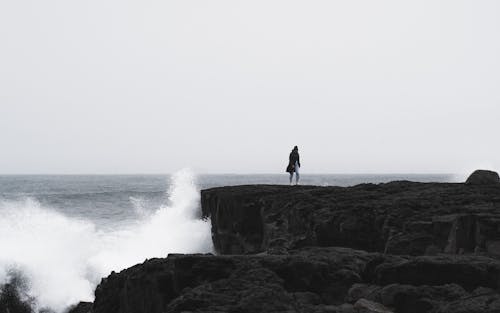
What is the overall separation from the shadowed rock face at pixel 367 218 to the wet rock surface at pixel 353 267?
16mm

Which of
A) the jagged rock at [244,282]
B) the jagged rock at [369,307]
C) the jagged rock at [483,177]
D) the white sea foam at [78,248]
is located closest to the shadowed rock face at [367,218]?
the jagged rock at [483,177]

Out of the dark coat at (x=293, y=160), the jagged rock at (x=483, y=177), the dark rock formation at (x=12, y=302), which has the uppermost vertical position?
the dark coat at (x=293, y=160)

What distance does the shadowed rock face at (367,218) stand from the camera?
23.9 feet

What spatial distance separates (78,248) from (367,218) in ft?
48.2

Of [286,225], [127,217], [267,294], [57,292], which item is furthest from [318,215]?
[127,217]

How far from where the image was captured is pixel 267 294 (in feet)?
14.9

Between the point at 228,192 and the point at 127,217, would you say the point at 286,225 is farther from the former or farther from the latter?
the point at 127,217

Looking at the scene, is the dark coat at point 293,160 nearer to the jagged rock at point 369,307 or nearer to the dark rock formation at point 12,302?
the dark rock formation at point 12,302

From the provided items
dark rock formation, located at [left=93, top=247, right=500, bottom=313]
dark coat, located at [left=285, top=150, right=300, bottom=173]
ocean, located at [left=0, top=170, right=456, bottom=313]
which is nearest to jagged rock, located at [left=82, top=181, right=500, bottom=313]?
dark rock formation, located at [left=93, top=247, right=500, bottom=313]

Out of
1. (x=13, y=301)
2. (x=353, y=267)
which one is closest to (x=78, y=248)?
(x=13, y=301)

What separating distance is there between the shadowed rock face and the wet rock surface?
0.05 ft

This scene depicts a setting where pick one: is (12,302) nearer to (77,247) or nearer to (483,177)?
(77,247)

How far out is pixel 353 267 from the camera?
5.39 m

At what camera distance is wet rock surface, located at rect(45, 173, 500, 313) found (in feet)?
14.7
